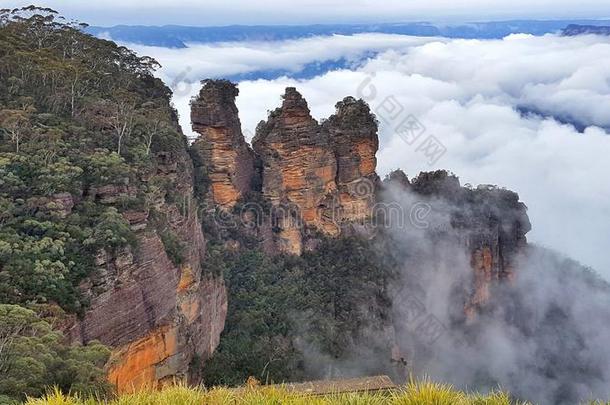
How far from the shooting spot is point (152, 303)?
21.0 meters

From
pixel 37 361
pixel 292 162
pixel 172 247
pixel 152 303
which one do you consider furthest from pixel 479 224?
pixel 37 361

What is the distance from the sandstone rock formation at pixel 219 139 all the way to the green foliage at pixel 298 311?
172 inches

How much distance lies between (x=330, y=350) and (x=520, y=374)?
2169cm

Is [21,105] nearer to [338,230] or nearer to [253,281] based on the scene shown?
[253,281]

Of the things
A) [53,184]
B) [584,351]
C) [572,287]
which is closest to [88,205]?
[53,184]

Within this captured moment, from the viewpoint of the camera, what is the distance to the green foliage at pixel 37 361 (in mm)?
12609

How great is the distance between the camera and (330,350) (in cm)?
3431

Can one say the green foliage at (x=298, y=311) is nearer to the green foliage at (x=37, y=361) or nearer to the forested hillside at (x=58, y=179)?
the forested hillside at (x=58, y=179)

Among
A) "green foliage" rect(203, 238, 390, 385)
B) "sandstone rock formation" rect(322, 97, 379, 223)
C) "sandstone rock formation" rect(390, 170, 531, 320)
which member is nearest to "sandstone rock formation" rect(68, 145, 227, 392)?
"green foliage" rect(203, 238, 390, 385)

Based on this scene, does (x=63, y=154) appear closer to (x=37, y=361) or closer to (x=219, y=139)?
(x=37, y=361)

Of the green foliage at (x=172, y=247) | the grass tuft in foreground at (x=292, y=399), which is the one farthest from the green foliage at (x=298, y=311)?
the grass tuft in foreground at (x=292, y=399)

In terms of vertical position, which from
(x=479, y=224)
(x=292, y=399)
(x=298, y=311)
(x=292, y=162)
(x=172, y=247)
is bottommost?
(x=298, y=311)

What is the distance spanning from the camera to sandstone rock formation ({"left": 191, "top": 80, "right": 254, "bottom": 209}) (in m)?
39.0

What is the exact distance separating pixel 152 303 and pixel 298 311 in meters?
16.0
